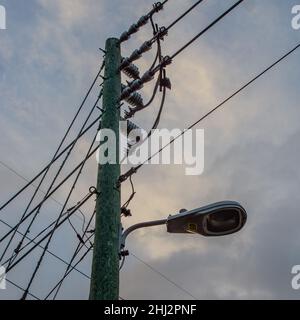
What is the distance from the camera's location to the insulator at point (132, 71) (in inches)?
281

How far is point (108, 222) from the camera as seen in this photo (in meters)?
5.21

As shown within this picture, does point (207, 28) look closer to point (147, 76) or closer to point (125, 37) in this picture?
point (147, 76)

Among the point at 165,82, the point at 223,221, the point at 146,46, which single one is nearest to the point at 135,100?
the point at 165,82

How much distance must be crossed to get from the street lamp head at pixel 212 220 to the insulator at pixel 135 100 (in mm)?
2272

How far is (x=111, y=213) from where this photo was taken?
5.30 metres

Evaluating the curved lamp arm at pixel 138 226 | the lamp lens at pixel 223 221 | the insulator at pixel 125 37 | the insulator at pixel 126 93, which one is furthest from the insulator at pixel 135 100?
the lamp lens at pixel 223 221

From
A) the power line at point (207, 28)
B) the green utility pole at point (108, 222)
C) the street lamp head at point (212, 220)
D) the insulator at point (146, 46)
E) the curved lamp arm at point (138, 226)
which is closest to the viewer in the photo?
the green utility pole at point (108, 222)

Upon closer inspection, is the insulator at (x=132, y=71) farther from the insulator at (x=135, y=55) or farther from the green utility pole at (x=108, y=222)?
the green utility pole at (x=108, y=222)

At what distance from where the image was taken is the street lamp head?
491cm

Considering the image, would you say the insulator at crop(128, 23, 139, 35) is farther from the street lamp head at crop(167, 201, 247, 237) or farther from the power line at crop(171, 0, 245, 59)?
the street lamp head at crop(167, 201, 247, 237)
